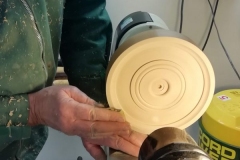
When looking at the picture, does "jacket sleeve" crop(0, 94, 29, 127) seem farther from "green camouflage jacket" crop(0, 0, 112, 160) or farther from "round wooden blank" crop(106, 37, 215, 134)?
"round wooden blank" crop(106, 37, 215, 134)

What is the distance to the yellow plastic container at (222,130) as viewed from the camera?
3.36 feet

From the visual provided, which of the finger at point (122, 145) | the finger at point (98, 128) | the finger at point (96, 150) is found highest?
the finger at point (98, 128)

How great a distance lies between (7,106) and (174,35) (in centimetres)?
28

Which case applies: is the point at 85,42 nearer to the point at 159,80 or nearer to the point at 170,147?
the point at 159,80

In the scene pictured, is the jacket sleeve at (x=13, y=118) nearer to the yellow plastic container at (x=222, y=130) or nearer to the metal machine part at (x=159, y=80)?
the metal machine part at (x=159, y=80)

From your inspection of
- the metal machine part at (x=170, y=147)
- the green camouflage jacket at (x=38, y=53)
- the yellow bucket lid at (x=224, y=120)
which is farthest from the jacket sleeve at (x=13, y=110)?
the yellow bucket lid at (x=224, y=120)

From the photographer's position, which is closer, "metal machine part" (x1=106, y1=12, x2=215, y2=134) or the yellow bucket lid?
"metal machine part" (x1=106, y1=12, x2=215, y2=134)

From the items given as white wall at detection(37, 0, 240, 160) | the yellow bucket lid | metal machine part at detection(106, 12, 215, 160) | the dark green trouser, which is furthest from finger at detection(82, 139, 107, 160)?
white wall at detection(37, 0, 240, 160)

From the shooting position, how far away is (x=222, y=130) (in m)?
1.04

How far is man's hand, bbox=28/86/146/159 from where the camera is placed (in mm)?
537

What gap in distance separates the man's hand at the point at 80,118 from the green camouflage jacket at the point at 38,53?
0.03 meters

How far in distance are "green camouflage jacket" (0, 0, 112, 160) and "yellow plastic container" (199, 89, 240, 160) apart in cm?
42

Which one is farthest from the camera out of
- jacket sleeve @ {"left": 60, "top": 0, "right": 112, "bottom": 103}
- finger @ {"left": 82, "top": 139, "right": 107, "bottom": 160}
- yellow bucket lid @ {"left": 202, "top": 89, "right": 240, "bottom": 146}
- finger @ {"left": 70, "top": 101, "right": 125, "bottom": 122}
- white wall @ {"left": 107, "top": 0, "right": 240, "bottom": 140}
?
white wall @ {"left": 107, "top": 0, "right": 240, "bottom": 140}

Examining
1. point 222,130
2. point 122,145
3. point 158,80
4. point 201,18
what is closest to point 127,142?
point 122,145
